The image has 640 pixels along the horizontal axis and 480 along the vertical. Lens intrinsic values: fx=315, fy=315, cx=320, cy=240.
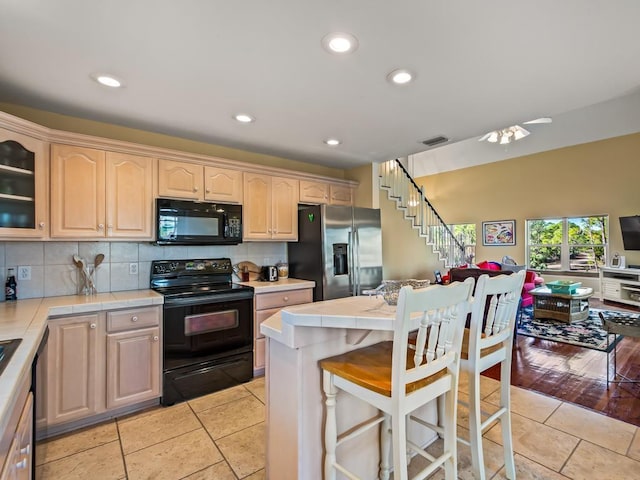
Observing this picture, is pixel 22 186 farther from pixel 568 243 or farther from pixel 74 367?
pixel 568 243

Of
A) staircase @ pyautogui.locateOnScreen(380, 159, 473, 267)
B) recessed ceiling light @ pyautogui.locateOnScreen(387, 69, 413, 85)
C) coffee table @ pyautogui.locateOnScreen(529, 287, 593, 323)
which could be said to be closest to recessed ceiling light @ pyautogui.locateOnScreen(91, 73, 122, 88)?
recessed ceiling light @ pyautogui.locateOnScreen(387, 69, 413, 85)

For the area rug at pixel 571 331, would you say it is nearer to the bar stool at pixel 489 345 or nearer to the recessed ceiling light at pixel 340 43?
the bar stool at pixel 489 345

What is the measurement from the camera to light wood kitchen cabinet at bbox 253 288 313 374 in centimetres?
316

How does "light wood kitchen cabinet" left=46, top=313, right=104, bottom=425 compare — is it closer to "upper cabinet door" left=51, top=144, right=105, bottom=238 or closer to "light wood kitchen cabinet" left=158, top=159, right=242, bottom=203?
"upper cabinet door" left=51, top=144, right=105, bottom=238

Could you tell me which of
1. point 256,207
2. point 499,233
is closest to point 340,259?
point 256,207

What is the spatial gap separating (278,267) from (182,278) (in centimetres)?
111

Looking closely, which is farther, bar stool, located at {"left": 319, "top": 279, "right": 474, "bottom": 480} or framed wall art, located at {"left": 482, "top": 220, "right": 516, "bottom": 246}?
framed wall art, located at {"left": 482, "top": 220, "right": 516, "bottom": 246}

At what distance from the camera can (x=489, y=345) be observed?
1674mm

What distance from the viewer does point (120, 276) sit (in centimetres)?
295

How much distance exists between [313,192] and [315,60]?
213 cm

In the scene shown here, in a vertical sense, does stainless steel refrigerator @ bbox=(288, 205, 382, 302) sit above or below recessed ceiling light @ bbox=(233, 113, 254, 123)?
below

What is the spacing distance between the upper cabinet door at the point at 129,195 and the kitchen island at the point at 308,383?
6.10 feet

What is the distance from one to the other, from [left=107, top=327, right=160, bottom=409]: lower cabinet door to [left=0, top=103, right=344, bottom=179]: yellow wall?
1820 millimetres

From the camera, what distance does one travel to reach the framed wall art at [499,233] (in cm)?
819
